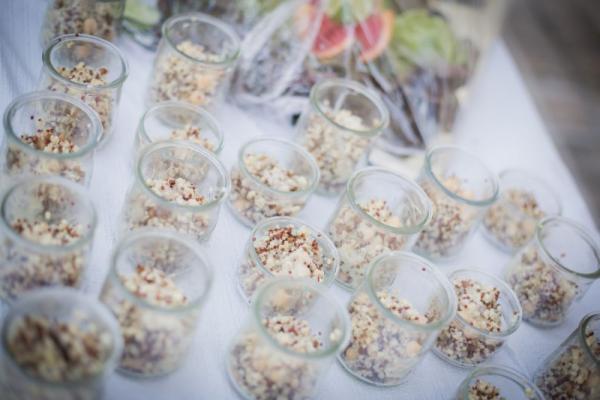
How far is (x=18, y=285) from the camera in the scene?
80 cm

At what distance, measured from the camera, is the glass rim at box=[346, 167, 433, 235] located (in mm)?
1012

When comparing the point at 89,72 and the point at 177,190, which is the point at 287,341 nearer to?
the point at 177,190

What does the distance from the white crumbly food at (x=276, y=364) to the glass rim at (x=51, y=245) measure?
0.78 feet

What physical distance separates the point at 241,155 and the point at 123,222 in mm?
230

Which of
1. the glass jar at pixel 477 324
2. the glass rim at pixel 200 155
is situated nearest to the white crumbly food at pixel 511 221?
the glass jar at pixel 477 324

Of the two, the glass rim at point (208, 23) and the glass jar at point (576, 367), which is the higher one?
the glass rim at point (208, 23)

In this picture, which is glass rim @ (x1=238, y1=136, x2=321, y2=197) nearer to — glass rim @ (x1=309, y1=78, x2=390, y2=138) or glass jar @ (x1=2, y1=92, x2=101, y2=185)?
glass rim @ (x1=309, y1=78, x2=390, y2=138)

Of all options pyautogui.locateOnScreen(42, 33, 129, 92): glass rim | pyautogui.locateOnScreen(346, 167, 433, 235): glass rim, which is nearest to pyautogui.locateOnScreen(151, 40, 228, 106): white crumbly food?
pyautogui.locateOnScreen(42, 33, 129, 92): glass rim

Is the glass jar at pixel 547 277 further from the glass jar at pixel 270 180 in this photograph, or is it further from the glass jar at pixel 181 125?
the glass jar at pixel 181 125

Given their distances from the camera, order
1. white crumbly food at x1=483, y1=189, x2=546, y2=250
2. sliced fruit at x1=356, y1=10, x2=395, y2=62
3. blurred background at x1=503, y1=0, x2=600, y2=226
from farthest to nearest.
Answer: blurred background at x1=503, y1=0, x2=600, y2=226 < sliced fruit at x1=356, y1=10, x2=395, y2=62 < white crumbly food at x1=483, y1=189, x2=546, y2=250

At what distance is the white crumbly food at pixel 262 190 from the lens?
1.04 m

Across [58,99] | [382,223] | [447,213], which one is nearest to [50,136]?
[58,99]

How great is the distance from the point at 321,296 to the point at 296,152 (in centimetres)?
34

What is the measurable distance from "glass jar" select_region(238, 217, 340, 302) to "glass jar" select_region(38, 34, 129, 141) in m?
0.32
